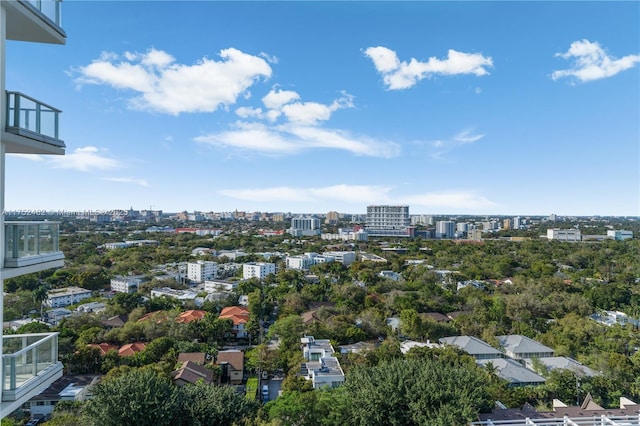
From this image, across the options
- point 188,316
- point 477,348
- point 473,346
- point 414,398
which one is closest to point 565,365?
point 477,348

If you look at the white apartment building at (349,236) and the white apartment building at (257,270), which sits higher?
the white apartment building at (349,236)

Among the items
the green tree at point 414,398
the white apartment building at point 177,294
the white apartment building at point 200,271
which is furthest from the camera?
the white apartment building at point 200,271

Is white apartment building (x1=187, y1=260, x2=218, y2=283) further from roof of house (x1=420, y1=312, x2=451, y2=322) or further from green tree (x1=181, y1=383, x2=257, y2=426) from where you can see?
green tree (x1=181, y1=383, x2=257, y2=426)

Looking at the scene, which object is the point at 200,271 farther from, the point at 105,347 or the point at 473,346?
the point at 473,346

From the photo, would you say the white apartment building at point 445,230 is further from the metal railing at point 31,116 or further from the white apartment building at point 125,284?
the metal railing at point 31,116

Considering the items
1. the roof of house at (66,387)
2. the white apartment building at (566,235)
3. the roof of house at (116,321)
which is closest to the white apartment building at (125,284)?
the roof of house at (116,321)

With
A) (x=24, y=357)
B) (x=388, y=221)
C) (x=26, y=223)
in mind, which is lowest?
(x=24, y=357)

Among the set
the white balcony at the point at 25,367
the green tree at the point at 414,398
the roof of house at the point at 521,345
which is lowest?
the roof of house at the point at 521,345

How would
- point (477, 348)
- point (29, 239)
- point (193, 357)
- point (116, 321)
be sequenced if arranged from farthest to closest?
1. point (116, 321)
2. point (477, 348)
3. point (193, 357)
4. point (29, 239)
